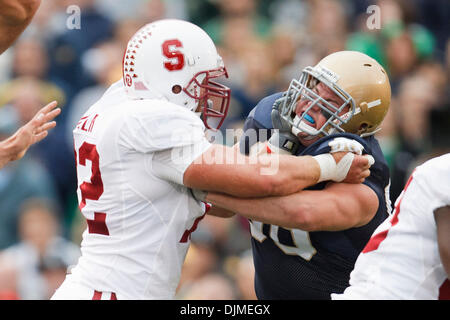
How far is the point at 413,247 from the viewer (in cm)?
287

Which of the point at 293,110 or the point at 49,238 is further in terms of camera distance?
the point at 49,238

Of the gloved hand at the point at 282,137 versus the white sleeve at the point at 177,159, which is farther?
the gloved hand at the point at 282,137

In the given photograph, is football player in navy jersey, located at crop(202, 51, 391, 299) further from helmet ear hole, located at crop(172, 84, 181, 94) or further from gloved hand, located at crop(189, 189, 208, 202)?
helmet ear hole, located at crop(172, 84, 181, 94)

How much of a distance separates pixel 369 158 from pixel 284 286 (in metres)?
0.80

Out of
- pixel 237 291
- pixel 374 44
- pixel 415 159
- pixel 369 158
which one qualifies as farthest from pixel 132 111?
pixel 374 44

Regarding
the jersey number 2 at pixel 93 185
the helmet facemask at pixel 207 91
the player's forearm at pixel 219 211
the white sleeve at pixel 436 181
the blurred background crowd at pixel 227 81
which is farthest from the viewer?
the blurred background crowd at pixel 227 81

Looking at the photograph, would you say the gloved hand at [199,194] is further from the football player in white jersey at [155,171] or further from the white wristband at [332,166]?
the white wristband at [332,166]

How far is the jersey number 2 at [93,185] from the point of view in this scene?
10.3ft

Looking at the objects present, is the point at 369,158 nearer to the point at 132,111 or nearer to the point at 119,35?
the point at 132,111

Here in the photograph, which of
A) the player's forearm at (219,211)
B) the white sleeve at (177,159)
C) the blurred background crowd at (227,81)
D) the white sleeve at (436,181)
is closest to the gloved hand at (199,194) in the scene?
the white sleeve at (177,159)

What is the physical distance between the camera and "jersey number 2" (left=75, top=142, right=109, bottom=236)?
123 inches

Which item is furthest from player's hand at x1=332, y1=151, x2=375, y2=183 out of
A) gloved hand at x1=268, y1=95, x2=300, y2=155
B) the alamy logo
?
the alamy logo

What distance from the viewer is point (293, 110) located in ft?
11.6

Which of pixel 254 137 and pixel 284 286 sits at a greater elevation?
pixel 254 137
